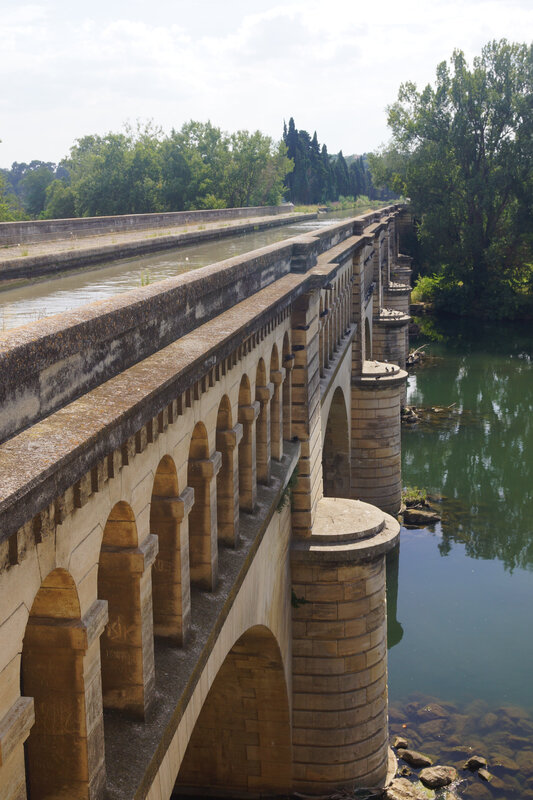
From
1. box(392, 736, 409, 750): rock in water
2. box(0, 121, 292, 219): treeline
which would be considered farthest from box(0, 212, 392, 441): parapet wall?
box(0, 121, 292, 219): treeline

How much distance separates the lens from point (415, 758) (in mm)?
16406

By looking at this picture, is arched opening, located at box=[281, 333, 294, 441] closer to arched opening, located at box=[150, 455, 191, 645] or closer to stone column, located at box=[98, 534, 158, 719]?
arched opening, located at box=[150, 455, 191, 645]

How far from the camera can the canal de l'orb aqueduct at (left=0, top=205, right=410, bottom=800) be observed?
4.48 meters

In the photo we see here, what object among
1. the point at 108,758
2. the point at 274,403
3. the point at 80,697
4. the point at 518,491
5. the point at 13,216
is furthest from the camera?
the point at 13,216

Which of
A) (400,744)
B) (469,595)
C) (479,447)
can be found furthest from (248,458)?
(479,447)

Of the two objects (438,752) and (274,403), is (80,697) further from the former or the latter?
(438,752)

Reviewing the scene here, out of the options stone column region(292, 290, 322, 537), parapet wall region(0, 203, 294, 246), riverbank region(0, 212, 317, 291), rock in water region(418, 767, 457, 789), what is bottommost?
rock in water region(418, 767, 457, 789)

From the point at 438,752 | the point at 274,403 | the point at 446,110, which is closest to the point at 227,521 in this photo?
the point at 274,403

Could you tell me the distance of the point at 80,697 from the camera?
5055 mm

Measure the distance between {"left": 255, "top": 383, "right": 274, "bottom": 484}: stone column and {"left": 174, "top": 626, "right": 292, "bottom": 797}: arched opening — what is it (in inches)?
155

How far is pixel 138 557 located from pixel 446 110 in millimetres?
62751

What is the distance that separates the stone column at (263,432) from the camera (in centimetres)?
1116

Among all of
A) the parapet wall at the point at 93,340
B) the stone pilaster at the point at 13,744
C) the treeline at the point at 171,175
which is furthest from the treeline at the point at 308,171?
the stone pilaster at the point at 13,744

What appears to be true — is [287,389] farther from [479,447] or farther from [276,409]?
[479,447]
